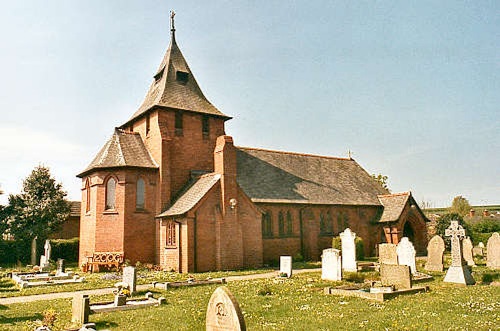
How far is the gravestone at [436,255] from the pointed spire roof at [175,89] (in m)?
17.5

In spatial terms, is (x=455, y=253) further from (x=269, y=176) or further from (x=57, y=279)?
(x=57, y=279)

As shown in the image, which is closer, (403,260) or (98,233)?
(403,260)

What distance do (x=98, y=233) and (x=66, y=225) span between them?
14.8 m

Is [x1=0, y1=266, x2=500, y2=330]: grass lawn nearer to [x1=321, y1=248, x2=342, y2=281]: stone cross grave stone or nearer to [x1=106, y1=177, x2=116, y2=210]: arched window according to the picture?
[x1=321, y1=248, x2=342, y2=281]: stone cross grave stone

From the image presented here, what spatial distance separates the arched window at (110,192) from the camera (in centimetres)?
2969

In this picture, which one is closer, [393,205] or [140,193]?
[140,193]

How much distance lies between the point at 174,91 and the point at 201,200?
10.7 meters

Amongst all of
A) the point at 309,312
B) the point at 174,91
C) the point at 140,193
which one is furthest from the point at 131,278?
the point at 174,91

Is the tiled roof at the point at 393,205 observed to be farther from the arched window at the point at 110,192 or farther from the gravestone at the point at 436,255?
the arched window at the point at 110,192

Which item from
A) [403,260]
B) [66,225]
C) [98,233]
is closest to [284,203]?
[403,260]

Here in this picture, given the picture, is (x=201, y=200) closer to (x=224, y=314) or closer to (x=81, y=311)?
(x=81, y=311)

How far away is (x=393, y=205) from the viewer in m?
38.4

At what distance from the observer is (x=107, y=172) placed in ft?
97.6

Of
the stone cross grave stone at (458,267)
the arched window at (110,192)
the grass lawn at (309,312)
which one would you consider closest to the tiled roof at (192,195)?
the arched window at (110,192)
